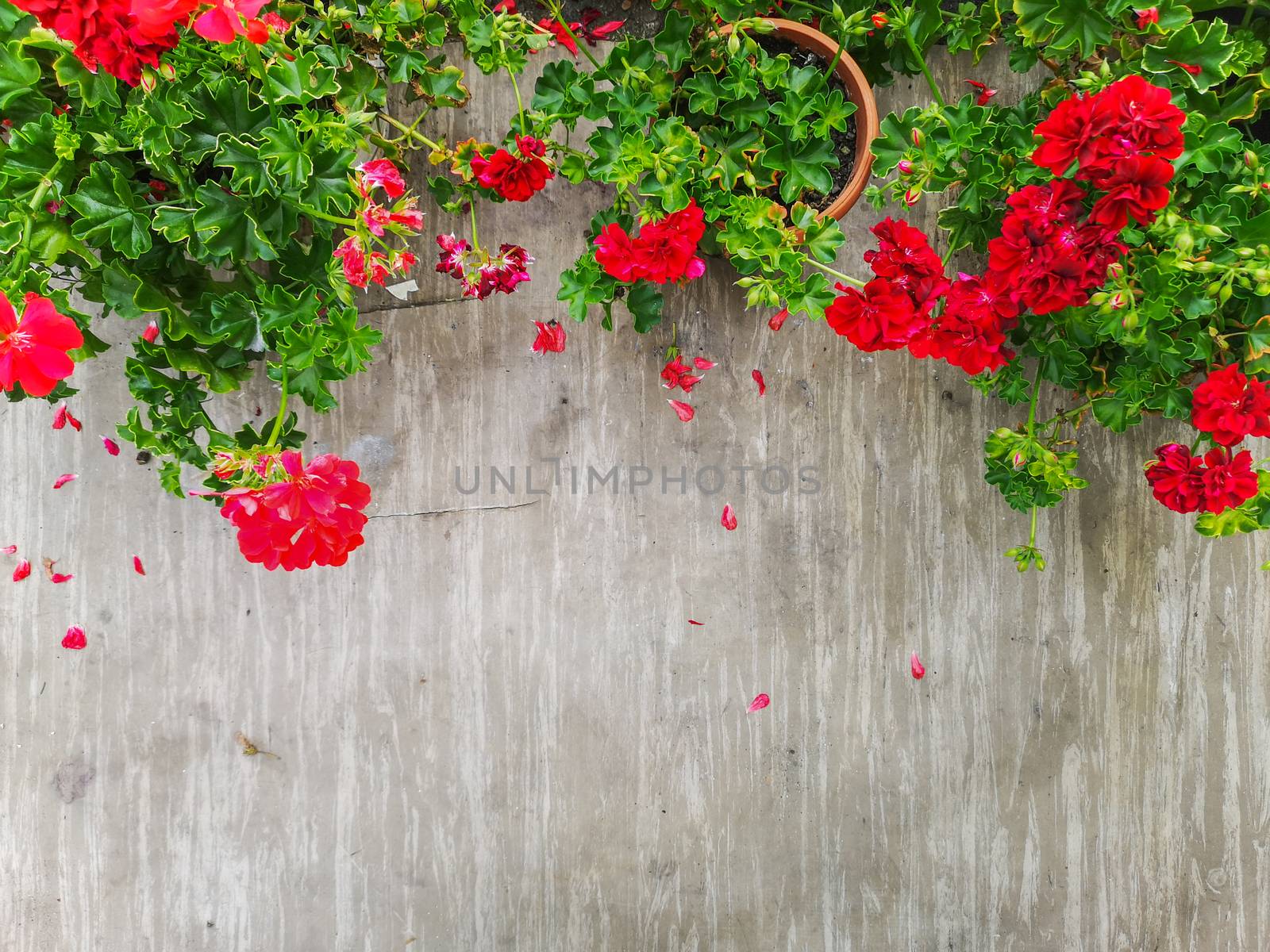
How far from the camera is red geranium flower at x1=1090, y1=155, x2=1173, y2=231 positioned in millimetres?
989

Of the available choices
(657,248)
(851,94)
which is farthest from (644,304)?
(851,94)

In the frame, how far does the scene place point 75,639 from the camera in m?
1.58

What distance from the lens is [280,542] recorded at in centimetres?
106

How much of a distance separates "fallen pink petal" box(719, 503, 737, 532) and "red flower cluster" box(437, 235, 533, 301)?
608 mm

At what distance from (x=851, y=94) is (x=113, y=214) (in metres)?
1.20

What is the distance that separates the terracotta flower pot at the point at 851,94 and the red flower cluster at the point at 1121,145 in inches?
16.4

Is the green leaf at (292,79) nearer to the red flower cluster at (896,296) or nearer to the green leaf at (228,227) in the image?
the green leaf at (228,227)

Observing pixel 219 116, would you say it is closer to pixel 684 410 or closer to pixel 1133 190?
pixel 684 410

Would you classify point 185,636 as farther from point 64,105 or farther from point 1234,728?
point 1234,728

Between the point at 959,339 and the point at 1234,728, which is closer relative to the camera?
the point at 959,339

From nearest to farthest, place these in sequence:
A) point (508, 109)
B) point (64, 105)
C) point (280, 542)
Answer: point (280, 542) < point (64, 105) < point (508, 109)

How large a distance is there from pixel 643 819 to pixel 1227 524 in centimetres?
117

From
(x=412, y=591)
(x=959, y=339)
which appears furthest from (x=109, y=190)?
(x=959, y=339)

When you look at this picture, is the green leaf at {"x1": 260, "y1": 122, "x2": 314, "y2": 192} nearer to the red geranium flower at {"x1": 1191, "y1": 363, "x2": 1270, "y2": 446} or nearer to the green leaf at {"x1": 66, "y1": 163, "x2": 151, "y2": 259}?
the green leaf at {"x1": 66, "y1": 163, "x2": 151, "y2": 259}
